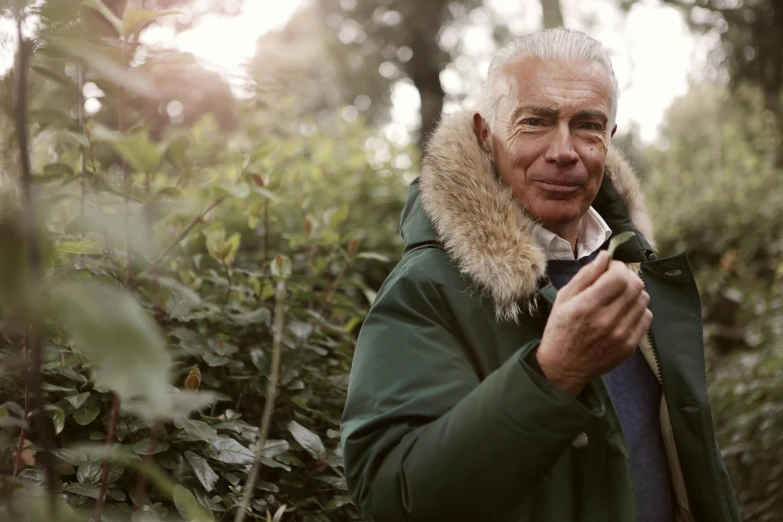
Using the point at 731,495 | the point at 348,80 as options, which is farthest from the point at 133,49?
the point at 348,80

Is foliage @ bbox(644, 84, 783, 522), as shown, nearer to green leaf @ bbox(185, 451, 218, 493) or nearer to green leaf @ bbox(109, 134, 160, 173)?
green leaf @ bbox(185, 451, 218, 493)

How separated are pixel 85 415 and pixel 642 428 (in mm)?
1502

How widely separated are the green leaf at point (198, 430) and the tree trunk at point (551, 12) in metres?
8.40

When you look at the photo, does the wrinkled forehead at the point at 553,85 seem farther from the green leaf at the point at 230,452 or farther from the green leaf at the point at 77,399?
the green leaf at the point at 77,399

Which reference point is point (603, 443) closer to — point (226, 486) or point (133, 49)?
point (226, 486)

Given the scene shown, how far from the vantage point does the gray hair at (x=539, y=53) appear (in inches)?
76.0

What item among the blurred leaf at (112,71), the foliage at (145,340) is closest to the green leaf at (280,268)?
the foliage at (145,340)

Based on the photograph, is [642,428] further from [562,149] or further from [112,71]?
[112,71]

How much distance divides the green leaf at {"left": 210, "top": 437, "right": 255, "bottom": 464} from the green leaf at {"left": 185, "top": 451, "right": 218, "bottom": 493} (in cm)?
4

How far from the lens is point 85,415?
1.72 m

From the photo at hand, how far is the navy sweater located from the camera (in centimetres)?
187

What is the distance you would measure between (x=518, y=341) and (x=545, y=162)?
0.57 metres

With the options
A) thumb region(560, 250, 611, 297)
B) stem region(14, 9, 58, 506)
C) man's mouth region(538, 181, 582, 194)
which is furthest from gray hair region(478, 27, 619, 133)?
stem region(14, 9, 58, 506)

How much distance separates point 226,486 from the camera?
6.13 feet
